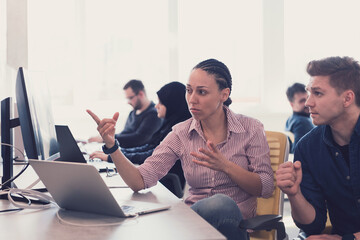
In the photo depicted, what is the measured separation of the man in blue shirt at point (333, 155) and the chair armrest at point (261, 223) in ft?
0.31

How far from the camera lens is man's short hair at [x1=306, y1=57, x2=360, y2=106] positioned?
1.72 m

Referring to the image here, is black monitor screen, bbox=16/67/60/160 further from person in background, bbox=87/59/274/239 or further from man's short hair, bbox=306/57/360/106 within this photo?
man's short hair, bbox=306/57/360/106

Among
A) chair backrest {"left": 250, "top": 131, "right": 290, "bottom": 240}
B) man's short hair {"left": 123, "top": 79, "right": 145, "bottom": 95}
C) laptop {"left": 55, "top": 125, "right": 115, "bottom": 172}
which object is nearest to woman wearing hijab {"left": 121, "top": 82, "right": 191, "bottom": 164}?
chair backrest {"left": 250, "top": 131, "right": 290, "bottom": 240}

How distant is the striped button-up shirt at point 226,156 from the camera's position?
195 centimetres

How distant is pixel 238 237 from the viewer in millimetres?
1616

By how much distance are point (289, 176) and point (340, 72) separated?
48 centimetres

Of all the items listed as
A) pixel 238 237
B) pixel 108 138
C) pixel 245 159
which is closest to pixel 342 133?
pixel 245 159

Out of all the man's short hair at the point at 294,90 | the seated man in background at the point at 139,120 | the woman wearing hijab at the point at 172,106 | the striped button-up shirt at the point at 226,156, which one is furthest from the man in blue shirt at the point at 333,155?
the seated man in background at the point at 139,120

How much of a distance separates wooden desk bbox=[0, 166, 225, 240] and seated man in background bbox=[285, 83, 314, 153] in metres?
2.99

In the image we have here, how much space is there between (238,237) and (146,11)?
4960mm

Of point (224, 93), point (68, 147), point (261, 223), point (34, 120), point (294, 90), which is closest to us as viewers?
point (68, 147)

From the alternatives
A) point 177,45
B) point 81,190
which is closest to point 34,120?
point 81,190

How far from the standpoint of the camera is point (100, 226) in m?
1.19

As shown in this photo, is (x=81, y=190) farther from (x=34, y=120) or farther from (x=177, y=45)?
(x=177, y=45)
